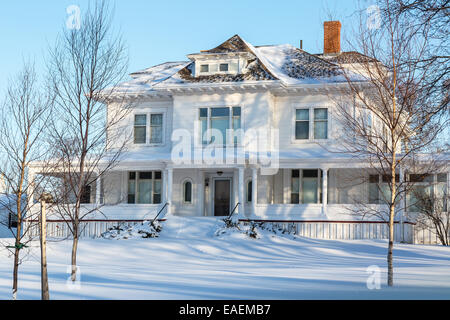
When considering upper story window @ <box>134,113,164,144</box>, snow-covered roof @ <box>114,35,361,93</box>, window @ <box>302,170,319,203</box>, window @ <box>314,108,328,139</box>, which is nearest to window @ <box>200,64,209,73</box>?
snow-covered roof @ <box>114,35,361,93</box>

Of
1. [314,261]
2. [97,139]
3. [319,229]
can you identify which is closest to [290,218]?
[319,229]

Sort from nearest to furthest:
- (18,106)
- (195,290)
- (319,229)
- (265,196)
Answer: (195,290) < (18,106) < (319,229) < (265,196)

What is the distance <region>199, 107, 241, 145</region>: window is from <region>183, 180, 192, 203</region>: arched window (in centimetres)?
209

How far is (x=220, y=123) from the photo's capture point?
26.0m

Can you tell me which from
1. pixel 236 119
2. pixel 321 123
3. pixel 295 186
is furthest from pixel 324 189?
pixel 236 119

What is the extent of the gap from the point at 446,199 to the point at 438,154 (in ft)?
6.03

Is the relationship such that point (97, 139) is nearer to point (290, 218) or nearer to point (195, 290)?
point (195, 290)

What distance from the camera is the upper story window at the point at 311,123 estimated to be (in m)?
25.8

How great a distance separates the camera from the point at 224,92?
25.9m

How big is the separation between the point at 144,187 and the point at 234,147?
193 inches

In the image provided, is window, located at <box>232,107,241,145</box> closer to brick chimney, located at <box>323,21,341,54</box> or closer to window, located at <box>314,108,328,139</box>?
window, located at <box>314,108,328,139</box>

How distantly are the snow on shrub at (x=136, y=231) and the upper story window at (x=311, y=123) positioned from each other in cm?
739

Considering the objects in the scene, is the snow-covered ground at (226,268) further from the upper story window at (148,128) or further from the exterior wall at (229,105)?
the upper story window at (148,128)

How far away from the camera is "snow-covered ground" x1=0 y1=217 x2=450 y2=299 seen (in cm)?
1104
